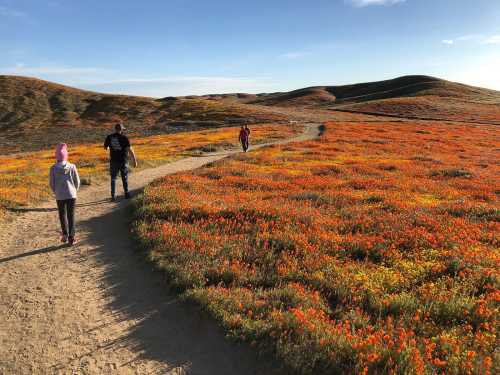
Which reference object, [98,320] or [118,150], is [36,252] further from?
[118,150]

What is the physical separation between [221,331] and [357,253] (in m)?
4.88

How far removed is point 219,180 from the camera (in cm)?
1978

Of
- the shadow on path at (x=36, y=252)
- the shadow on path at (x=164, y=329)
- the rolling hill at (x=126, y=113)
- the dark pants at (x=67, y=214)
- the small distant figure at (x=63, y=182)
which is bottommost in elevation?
the shadow on path at (x=164, y=329)

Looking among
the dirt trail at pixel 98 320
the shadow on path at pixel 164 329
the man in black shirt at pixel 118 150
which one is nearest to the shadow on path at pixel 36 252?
the dirt trail at pixel 98 320

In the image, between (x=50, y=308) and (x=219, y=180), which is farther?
(x=219, y=180)

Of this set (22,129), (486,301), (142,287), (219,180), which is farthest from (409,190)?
(22,129)

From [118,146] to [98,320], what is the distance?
32.3ft

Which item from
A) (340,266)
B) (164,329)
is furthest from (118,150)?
(340,266)

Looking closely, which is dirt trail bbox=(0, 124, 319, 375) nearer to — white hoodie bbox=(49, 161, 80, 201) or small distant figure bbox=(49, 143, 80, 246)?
small distant figure bbox=(49, 143, 80, 246)

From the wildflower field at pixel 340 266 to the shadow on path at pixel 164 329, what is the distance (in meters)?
0.27

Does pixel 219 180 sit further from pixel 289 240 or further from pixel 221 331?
pixel 221 331

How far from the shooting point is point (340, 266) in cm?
908

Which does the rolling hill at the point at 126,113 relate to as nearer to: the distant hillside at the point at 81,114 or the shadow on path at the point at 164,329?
the distant hillside at the point at 81,114

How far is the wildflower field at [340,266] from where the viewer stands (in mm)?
5891
